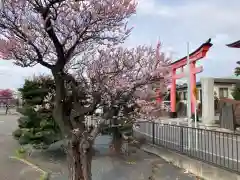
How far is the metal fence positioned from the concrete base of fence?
0.11 meters

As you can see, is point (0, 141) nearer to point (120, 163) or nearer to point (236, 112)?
point (120, 163)

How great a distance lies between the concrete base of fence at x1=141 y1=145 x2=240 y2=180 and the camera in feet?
18.2

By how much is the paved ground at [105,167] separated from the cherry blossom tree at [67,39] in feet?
9.45

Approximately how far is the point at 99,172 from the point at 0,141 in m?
5.29

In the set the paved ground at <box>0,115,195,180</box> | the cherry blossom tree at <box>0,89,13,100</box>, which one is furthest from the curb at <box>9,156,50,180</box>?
the cherry blossom tree at <box>0,89,13,100</box>

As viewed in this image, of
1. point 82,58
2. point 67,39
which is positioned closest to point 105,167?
point 82,58

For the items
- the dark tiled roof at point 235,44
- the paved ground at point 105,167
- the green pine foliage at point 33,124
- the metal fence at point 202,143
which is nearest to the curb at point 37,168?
the paved ground at point 105,167

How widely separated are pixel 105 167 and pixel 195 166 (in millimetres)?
2327

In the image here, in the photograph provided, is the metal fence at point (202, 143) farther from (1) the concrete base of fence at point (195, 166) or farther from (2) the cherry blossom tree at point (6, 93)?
(2) the cherry blossom tree at point (6, 93)

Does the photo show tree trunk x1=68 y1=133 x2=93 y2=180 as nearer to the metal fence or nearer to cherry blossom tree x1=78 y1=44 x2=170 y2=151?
cherry blossom tree x1=78 y1=44 x2=170 y2=151

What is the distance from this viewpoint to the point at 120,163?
7914 millimetres

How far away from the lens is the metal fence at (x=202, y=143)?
5977mm

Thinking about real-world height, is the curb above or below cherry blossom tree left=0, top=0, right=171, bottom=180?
below

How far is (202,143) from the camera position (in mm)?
7148
